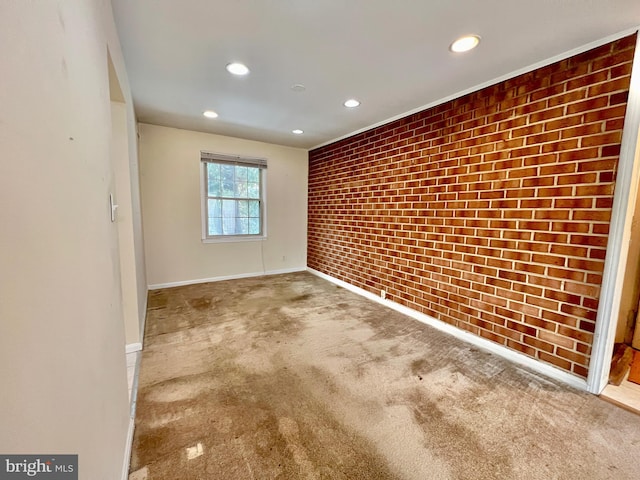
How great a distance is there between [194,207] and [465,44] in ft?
13.0

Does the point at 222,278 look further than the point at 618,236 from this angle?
Yes

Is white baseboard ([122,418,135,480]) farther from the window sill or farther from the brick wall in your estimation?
the window sill

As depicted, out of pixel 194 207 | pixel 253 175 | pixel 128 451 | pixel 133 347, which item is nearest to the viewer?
pixel 128 451

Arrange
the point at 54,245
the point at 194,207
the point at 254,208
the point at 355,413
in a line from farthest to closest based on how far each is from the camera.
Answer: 1. the point at 254,208
2. the point at 194,207
3. the point at 355,413
4. the point at 54,245

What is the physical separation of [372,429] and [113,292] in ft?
5.18

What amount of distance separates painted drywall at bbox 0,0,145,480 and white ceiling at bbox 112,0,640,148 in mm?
817

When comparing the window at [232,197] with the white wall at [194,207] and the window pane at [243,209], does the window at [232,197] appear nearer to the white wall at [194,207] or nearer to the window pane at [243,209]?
the window pane at [243,209]

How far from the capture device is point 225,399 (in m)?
1.78

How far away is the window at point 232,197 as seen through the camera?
4387mm

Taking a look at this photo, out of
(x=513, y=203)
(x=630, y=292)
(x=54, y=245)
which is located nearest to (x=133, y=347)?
(x=54, y=245)

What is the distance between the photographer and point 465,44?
1.89 meters

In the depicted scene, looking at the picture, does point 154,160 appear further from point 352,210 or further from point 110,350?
point 110,350

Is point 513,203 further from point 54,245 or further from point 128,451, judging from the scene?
point 128,451

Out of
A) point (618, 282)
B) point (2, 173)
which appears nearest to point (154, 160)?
point (2, 173)
